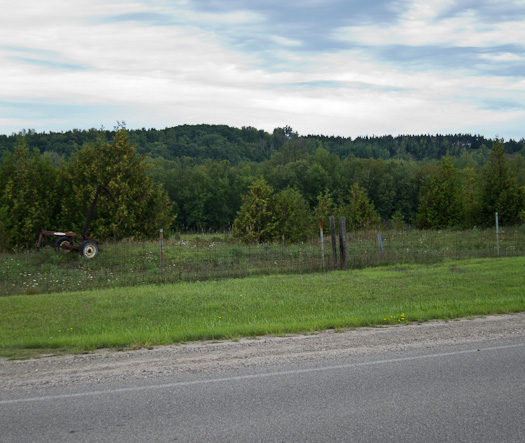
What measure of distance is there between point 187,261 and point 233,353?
1463cm

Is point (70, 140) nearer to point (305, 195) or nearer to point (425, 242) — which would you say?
point (305, 195)

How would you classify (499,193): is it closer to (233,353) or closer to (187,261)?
(187,261)

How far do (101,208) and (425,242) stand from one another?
73.2 ft

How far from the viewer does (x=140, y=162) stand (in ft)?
121

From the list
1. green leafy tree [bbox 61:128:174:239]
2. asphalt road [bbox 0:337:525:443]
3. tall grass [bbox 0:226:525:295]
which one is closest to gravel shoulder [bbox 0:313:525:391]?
asphalt road [bbox 0:337:525:443]

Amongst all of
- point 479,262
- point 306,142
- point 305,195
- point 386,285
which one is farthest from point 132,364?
point 306,142

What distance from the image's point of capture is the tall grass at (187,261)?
17.9 meters

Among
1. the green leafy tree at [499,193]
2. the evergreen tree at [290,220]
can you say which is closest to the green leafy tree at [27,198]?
the evergreen tree at [290,220]

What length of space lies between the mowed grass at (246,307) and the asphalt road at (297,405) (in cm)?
263

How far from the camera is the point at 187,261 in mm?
22188

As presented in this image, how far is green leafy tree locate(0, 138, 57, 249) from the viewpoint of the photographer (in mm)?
40344

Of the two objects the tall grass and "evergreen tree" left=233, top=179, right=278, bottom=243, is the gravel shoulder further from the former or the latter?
"evergreen tree" left=233, top=179, right=278, bottom=243

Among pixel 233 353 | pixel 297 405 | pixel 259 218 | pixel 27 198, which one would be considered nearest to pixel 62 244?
pixel 233 353

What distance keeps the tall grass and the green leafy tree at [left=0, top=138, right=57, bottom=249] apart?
55.9ft
